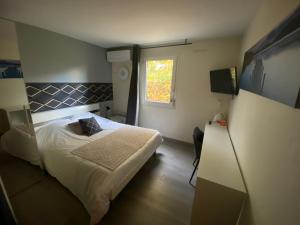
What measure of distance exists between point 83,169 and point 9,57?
1562 millimetres

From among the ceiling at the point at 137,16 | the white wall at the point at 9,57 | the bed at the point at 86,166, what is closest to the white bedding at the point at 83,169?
the bed at the point at 86,166

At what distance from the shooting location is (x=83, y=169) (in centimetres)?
149

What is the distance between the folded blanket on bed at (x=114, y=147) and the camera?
1.61 m

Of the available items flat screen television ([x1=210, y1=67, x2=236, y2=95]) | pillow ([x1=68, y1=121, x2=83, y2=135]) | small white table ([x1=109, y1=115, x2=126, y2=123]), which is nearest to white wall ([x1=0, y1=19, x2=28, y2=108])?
pillow ([x1=68, y1=121, x2=83, y2=135])

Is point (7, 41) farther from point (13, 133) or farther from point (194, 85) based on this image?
point (194, 85)

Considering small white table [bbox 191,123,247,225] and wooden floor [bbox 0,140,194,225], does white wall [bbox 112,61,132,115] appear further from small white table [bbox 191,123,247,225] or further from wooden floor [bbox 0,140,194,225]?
small white table [bbox 191,123,247,225]

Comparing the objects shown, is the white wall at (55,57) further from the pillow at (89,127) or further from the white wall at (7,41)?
the pillow at (89,127)

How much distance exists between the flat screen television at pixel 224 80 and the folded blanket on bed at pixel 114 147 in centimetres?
151

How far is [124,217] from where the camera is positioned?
4.89 feet

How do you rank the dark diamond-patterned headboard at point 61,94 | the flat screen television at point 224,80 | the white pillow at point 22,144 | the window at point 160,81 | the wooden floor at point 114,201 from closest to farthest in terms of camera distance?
1. the wooden floor at point 114,201
2. the white pillow at point 22,144
3. the flat screen television at point 224,80
4. the dark diamond-patterned headboard at point 61,94
5. the window at point 160,81

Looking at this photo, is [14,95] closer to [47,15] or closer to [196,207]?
[47,15]

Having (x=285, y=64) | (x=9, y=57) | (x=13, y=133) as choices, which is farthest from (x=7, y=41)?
(x=285, y=64)

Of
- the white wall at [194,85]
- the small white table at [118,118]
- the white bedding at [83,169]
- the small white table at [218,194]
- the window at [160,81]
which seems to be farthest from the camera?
the small white table at [118,118]

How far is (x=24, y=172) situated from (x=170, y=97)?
310cm
